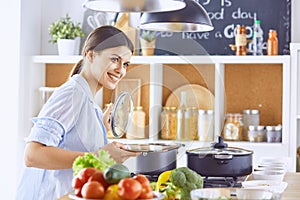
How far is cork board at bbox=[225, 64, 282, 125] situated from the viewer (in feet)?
13.3

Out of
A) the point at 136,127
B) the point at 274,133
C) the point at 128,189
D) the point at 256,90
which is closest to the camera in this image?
the point at 128,189

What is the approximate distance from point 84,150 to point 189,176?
1.98ft

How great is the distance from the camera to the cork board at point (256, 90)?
13.3 ft

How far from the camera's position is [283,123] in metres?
3.78

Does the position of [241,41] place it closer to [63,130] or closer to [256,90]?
[256,90]

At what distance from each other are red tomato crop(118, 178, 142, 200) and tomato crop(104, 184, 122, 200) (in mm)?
23

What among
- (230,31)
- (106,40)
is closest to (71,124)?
(106,40)

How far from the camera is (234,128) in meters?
3.96

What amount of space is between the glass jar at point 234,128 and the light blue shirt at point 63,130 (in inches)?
69.4

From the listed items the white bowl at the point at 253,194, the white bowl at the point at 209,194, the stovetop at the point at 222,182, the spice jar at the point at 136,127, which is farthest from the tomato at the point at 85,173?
the spice jar at the point at 136,127

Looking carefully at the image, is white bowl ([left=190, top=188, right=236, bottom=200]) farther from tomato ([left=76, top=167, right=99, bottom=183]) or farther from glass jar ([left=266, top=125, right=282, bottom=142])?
glass jar ([left=266, top=125, right=282, bottom=142])

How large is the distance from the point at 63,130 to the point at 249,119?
2059 mm

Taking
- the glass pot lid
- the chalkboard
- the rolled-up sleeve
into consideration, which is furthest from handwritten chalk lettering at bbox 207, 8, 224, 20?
the rolled-up sleeve

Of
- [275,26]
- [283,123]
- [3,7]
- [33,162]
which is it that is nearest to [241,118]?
[283,123]
